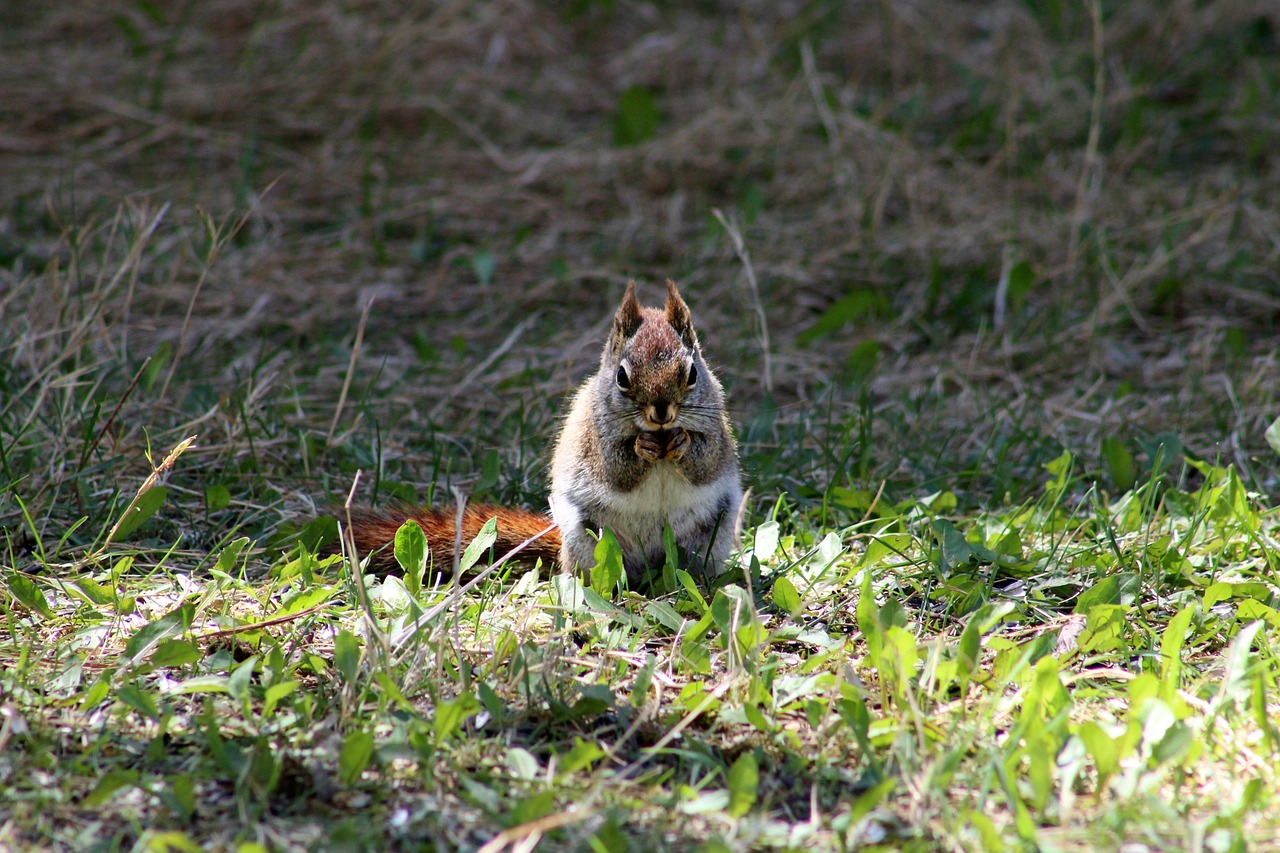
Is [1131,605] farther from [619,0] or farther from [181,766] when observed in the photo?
[619,0]

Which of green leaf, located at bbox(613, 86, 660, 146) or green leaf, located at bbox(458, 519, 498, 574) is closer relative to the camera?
green leaf, located at bbox(458, 519, 498, 574)

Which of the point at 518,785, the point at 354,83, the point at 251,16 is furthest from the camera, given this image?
the point at 251,16

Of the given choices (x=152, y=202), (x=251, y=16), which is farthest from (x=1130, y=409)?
(x=251, y=16)

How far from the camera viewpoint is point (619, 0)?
22.7 feet

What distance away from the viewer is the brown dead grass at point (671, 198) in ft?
13.1

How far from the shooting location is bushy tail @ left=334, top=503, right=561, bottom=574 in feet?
8.90

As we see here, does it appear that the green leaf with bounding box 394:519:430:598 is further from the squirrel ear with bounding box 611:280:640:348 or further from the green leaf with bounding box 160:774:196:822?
the green leaf with bounding box 160:774:196:822

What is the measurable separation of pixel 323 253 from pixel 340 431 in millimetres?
1554

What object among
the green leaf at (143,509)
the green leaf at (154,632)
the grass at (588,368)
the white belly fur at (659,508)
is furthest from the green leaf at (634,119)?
the green leaf at (154,632)

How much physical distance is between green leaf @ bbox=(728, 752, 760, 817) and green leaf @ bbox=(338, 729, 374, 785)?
0.55m

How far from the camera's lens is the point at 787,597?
97.3 inches

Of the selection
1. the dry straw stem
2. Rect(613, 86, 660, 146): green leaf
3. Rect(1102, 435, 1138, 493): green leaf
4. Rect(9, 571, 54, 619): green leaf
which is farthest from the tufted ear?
Rect(613, 86, 660, 146): green leaf

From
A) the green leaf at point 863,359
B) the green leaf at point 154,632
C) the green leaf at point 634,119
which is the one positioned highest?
the green leaf at point 634,119

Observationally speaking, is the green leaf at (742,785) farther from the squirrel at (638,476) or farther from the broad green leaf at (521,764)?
the squirrel at (638,476)
